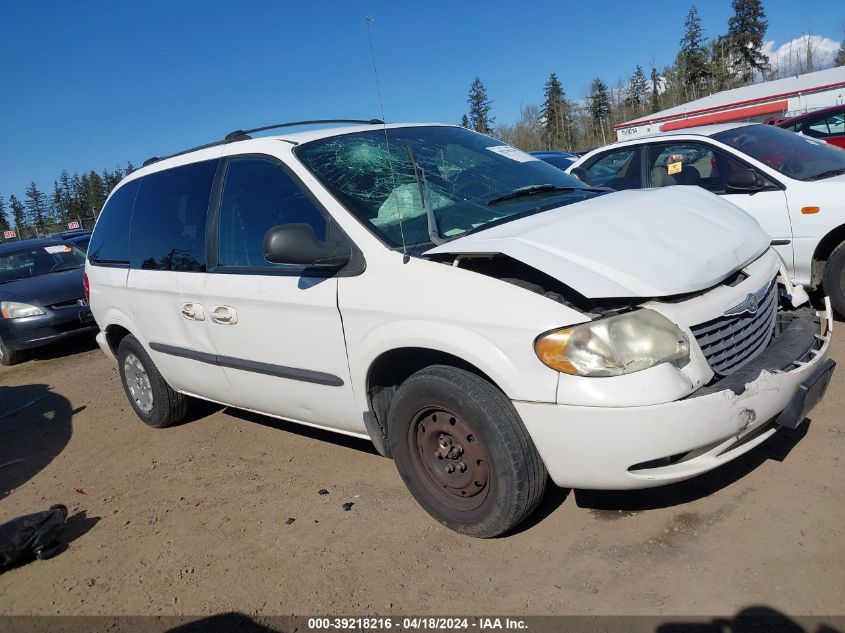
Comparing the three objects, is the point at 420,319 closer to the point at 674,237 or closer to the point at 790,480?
the point at 674,237

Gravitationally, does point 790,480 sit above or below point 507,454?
below

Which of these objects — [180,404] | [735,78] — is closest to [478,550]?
[180,404]

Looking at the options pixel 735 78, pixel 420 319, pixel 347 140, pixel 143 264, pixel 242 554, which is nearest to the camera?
pixel 420 319

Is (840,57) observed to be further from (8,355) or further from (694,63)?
(8,355)

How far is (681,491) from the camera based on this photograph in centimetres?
301

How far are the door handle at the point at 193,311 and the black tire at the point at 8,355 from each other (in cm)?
579

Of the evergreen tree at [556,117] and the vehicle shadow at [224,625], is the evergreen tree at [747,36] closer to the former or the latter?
the evergreen tree at [556,117]

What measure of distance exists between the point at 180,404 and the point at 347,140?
2554 millimetres

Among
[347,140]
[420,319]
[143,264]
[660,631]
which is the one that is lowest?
[660,631]

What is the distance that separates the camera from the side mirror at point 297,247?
2.83 meters

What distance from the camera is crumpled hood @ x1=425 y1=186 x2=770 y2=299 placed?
7.90 feet

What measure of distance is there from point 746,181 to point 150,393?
497 cm

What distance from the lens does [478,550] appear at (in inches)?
111

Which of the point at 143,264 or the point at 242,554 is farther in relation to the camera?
the point at 143,264
